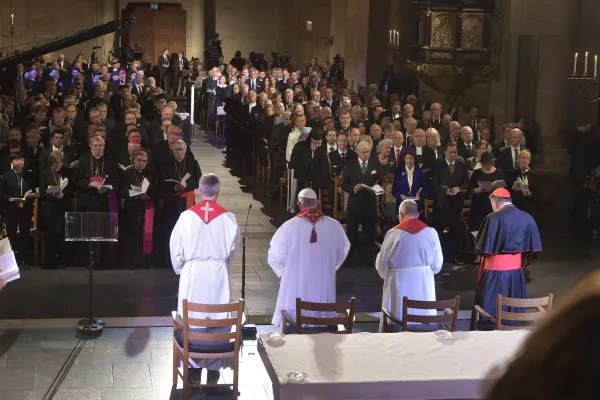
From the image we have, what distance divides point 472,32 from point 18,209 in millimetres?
10777

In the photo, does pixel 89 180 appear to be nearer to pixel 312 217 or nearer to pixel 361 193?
pixel 361 193

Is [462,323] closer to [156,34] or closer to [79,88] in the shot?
[79,88]

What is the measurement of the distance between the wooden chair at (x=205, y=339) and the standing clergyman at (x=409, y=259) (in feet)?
5.23

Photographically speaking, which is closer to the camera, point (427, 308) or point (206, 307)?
point (206, 307)

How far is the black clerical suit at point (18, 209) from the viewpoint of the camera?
1168 cm

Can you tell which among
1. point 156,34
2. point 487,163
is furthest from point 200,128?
point 487,163

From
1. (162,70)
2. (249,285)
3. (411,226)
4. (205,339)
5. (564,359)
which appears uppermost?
(162,70)

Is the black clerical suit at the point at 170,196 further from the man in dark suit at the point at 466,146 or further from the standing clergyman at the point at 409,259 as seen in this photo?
the man in dark suit at the point at 466,146

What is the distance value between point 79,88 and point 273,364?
14308mm

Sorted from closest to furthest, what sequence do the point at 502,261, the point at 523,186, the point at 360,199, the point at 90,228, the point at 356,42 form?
the point at 502,261 < the point at 90,228 < the point at 360,199 < the point at 523,186 < the point at 356,42

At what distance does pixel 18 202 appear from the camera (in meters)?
11.7

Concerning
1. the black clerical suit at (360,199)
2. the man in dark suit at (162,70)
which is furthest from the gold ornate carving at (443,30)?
the man in dark suit at (162,70)

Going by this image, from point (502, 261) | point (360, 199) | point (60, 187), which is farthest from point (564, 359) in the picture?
point (360, 199)

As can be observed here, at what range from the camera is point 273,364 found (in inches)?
233
